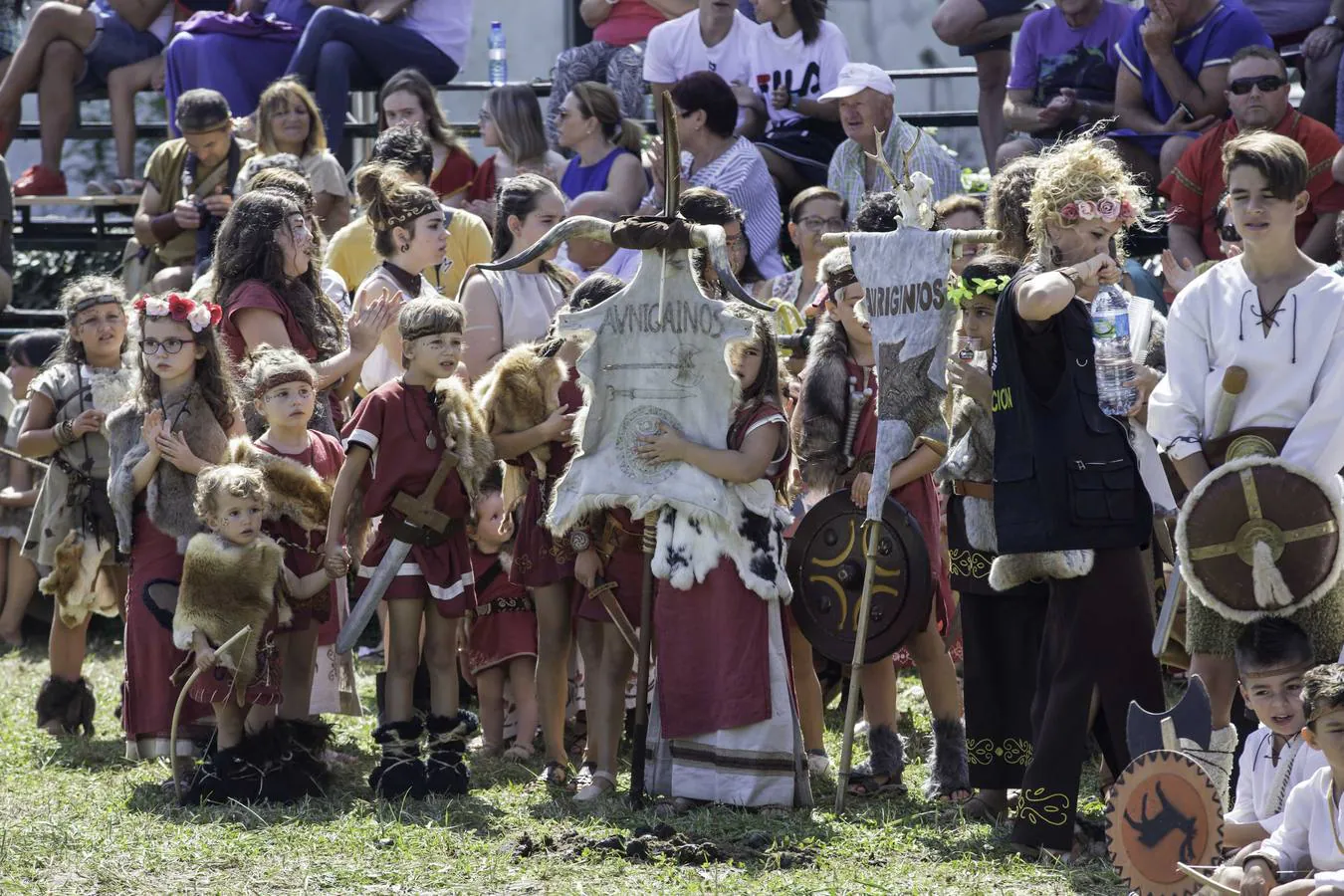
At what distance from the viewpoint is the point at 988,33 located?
10664 millimetres

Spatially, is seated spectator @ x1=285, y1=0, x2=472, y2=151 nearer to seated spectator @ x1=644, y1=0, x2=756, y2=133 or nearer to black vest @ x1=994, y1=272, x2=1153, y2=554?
seated spectator @ x1=644, y1=0, x2=756, y2=133

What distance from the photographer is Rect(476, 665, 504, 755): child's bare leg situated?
7.13 m

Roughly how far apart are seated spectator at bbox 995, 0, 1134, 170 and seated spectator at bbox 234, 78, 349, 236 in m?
3.60

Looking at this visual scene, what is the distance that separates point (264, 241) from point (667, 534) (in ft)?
7.48

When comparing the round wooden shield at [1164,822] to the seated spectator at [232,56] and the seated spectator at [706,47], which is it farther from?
the seated spectator at [232,56]

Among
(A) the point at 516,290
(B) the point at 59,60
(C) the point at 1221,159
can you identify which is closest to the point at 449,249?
(A) the point at 516,290

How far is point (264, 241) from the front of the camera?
7227 millimetres

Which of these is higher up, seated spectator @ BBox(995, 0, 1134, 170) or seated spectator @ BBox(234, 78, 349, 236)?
seated spectator @ BBox(995, 0, 1134, 170)

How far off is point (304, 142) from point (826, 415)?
165 inches

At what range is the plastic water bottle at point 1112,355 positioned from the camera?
5.38 m

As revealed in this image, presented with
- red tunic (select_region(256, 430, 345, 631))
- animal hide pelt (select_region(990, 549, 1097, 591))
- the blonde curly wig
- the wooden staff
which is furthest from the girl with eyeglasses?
the blonde curly wig

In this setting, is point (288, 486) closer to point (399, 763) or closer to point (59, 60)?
point (399, 763)

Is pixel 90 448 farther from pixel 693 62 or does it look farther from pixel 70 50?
pixel 70 50

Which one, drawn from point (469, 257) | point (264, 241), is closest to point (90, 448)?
point (264, 241)
